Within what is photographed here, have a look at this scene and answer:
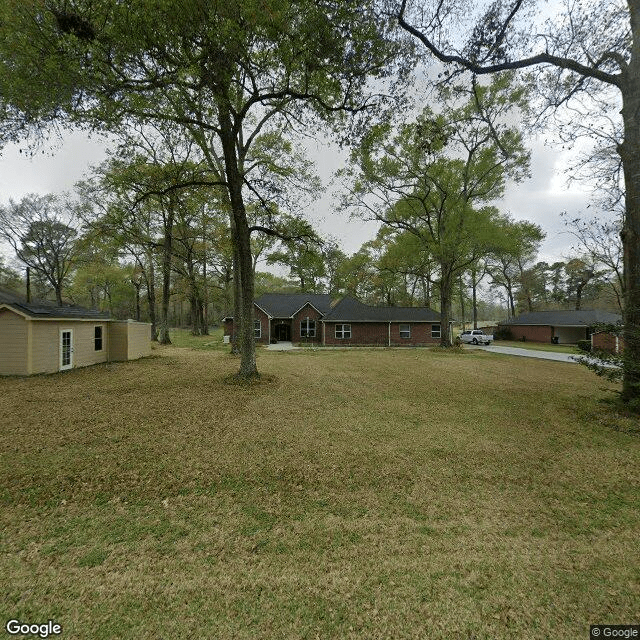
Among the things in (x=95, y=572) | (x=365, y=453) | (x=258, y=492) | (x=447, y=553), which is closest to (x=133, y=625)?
(x=95, y=572)

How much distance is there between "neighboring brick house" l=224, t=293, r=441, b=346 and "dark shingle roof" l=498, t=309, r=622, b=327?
14.7 meters

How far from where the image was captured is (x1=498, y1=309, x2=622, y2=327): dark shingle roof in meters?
29.4

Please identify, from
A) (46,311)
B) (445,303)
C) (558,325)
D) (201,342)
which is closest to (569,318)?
(558,325)

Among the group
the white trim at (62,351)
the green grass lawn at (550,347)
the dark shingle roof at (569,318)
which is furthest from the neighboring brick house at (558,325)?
the white trim at (62,351)

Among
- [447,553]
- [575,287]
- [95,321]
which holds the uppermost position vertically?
[575,287]

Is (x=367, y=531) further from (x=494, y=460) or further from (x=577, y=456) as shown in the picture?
(x=577, y=456)

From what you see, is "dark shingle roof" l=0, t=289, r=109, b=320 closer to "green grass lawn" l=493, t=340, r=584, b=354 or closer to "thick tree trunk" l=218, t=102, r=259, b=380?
"thick tree trunk" l=218, t=102, r=259, b=380

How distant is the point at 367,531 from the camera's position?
3.15 meters

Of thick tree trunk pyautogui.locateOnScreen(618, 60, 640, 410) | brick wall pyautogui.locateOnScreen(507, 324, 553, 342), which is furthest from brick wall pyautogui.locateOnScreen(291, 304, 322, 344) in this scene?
brick wall pyautogui.locateOnScreen(507, 324, 553, 342)

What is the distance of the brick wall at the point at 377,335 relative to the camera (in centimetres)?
2734

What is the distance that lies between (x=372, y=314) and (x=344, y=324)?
2954mm

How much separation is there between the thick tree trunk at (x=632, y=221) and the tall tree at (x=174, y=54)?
573 centimetres

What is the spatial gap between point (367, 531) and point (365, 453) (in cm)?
181

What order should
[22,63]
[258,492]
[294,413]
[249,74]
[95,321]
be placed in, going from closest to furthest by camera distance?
[258,492] → [22,63] → [294,413] → [249,74] → [95,321]
